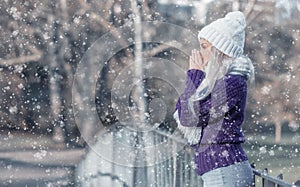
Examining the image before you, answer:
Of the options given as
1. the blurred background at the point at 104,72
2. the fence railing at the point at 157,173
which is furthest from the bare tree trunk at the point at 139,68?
the fence railing at the point at 157,173

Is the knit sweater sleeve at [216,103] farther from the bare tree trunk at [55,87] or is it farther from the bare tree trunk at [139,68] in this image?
the bare tree trunk at [55,87]

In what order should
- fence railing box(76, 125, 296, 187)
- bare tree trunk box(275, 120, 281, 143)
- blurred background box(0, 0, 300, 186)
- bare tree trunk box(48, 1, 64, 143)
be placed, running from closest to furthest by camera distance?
fence railing box(76, 125, 296, 187)
blurred background box(0, 0, 300, 186)
bare tree trunk box(48, 1, 64, 143)
bare tree trunk box(275, 120, 281, 143)

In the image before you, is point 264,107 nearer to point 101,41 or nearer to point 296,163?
point 296,163

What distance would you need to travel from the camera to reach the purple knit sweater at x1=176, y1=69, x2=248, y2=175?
162 cm

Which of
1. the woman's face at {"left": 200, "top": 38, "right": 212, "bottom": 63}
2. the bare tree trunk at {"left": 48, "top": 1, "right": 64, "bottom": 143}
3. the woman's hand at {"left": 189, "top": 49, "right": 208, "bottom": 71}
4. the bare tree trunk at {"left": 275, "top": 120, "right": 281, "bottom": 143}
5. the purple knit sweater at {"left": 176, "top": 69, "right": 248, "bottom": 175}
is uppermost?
the bare tree trunk at {"left": 48, "top": 1, "right": 64, "bottom": 143}

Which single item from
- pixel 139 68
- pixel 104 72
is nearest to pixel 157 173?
pixel 139 68

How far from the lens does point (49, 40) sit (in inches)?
315

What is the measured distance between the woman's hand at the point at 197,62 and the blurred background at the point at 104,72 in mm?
5041

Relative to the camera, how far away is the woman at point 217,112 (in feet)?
5.33

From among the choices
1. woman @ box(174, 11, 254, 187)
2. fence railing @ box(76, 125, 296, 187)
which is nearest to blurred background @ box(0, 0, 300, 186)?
fence railing @ box(76, 125, 296, 187)

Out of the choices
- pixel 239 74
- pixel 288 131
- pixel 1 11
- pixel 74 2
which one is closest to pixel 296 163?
pixel 288 131

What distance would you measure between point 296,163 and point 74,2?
12.6 ft

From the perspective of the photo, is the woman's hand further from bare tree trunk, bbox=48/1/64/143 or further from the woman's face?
bare tree trunk, bbox=48/1/64/143

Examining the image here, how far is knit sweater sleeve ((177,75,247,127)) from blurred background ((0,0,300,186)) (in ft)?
16.8
